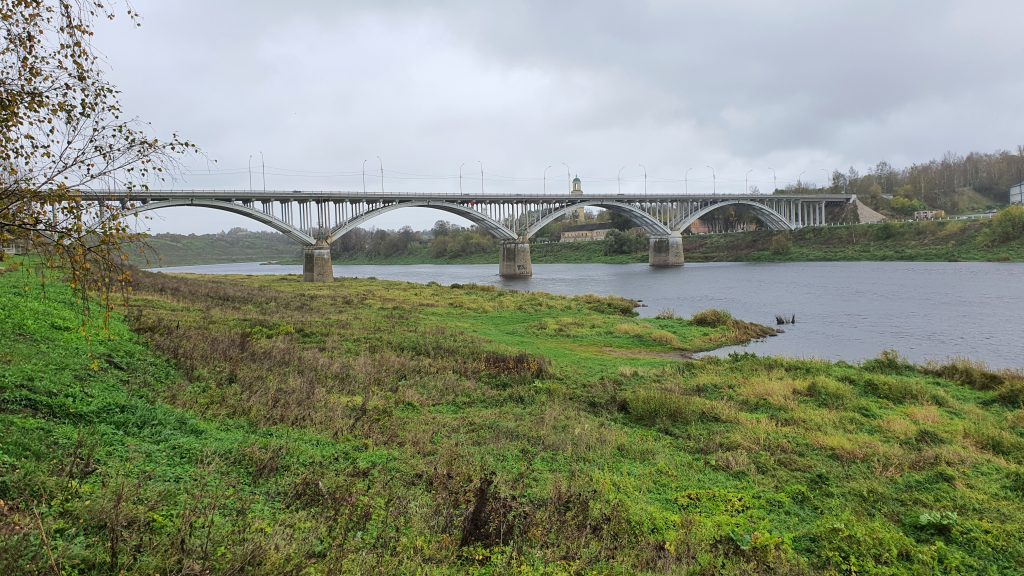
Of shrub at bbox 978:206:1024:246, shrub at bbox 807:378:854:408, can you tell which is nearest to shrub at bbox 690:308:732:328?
shrub at bbox 807:378:854:408

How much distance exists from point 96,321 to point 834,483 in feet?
46.4

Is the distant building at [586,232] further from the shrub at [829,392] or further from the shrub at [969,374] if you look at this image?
the shrub at [829,392]

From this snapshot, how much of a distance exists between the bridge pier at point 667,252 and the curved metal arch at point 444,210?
942 inches

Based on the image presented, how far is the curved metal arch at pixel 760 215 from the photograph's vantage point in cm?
8288

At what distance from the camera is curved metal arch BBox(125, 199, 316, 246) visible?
51.5 meters

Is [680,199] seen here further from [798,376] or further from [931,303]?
[798,376]

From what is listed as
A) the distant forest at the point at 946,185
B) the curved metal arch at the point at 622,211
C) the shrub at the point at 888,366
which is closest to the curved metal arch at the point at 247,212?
the curved metal arch at the point at 622,211

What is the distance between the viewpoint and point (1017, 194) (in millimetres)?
110438

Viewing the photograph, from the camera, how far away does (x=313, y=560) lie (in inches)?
165

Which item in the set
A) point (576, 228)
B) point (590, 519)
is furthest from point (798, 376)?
point (576, 228)

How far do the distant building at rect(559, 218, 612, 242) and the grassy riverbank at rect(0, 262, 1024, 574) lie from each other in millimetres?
122901

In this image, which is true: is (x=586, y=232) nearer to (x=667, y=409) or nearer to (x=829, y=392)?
(x=829, y=392)

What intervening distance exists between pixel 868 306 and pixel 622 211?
50.8m

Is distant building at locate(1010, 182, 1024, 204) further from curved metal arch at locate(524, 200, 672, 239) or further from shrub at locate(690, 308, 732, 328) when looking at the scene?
shrub at locate(690, 308, 732, 328)
